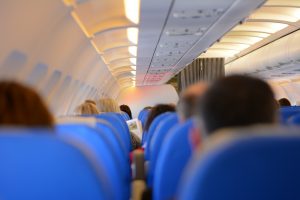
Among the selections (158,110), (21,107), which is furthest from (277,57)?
(21,107)

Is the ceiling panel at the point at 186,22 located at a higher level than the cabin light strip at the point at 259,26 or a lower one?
lower

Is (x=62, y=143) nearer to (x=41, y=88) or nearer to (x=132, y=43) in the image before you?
(x=41, y=88)

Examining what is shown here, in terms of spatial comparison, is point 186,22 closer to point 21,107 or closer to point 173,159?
point 173,159

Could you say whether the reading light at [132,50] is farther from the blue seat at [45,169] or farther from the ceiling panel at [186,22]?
the blue seat at [45,169]

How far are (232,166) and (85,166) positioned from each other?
0.46 metres

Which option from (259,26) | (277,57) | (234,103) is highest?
(259,26)

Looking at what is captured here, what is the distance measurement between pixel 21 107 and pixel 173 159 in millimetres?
856

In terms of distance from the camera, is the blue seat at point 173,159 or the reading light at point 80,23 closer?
the blue seat at point 173,159

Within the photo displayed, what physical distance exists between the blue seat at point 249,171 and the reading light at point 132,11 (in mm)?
6033

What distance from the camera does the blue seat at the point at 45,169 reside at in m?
1.33

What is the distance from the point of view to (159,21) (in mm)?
7516

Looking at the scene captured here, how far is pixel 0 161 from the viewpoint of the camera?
54.5 inches

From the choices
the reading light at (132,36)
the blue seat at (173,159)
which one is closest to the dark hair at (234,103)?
the blue seat at (173,159)

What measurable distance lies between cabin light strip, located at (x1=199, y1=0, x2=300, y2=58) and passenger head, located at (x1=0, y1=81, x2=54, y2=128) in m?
7.07
